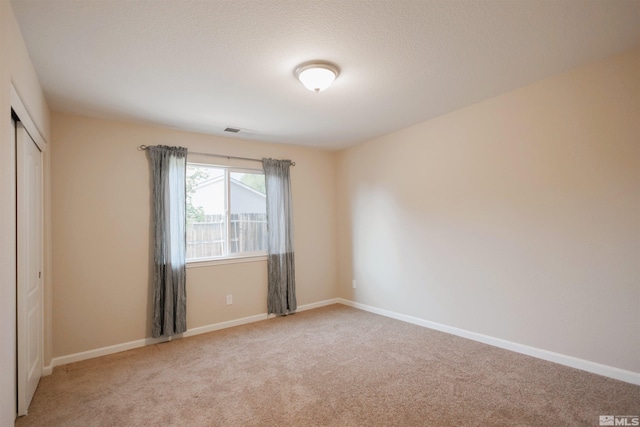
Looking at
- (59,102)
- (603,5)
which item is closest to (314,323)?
(59,102)

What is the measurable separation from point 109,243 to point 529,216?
4.34 metres

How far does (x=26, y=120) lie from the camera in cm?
219

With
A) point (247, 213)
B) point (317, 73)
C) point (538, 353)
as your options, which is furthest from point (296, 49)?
point (538, 353)

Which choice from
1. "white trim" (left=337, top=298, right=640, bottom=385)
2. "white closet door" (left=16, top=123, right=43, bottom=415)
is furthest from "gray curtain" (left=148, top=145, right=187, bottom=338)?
"white trim" (left=337, top=298, right=640, bottom=385)

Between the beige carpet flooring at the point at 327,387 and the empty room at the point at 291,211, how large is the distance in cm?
2

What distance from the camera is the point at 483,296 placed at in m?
3.33

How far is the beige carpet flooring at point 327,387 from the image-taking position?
213 cm

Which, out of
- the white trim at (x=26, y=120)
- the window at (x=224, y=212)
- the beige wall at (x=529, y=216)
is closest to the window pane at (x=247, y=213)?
the window at (x=224, y=212)

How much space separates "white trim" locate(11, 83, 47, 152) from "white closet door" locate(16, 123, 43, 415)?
0.14 ft

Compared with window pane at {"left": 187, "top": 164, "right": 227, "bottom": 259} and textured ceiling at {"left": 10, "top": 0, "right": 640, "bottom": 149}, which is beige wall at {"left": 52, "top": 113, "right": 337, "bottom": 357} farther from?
textured ceiling at {"left": 10, "top": 0, "right": 640, "bottom": 149}

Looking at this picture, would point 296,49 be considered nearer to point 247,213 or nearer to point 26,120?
point 26,120

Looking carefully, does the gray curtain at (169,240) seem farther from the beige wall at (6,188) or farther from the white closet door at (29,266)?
the beige wall at (6,188)

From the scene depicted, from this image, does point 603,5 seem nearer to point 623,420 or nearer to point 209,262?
point 623,420

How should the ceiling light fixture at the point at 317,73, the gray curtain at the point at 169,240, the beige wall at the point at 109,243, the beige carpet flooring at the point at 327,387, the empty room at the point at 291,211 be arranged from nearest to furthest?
the empty room at the point at 291,211 < the beige carpet flooring at the point at 327,387 < the ceiling light fixture at the point at 317,73 < the beige wall at the point at 109,243 < the gray curtain at the point at 169,240
